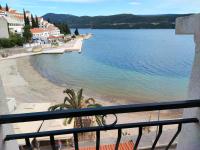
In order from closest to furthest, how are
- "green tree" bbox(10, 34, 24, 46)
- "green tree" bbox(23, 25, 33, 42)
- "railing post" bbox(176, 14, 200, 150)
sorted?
"railing post" bbox(176, 14, 200, 150) < "green tree" bbox(10, 34, 24, 46) < "green tree" bbox(23, 25, 33, 42)

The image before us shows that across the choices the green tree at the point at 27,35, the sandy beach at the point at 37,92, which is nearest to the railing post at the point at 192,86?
the sandy beach at the point at 37,92

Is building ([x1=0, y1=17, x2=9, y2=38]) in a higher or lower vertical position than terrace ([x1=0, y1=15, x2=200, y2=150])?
higher

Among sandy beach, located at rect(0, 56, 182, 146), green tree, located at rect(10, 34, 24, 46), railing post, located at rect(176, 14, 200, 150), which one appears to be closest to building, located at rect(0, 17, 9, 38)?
railing post, located at rect(176, 14, 200, 150)

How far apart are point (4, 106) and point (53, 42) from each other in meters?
85.7

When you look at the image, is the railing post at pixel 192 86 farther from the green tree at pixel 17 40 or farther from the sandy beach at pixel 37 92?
A: the green tree at pixel 17 40

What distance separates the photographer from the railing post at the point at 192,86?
184 centimetres

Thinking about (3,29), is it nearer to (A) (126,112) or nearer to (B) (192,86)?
(A) (126,112)

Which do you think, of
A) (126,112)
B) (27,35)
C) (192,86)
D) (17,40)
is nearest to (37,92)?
(192,86)

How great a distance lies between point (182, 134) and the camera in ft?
7.48

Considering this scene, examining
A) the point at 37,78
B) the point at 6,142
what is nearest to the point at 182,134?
the point at 6,142

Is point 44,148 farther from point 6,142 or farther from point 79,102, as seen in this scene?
point 6,142

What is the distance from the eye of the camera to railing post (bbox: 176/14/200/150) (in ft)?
6.05

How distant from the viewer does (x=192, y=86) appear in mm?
2055

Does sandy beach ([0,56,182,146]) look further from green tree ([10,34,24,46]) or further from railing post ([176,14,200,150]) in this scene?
green tree ([10,34,24,46])
